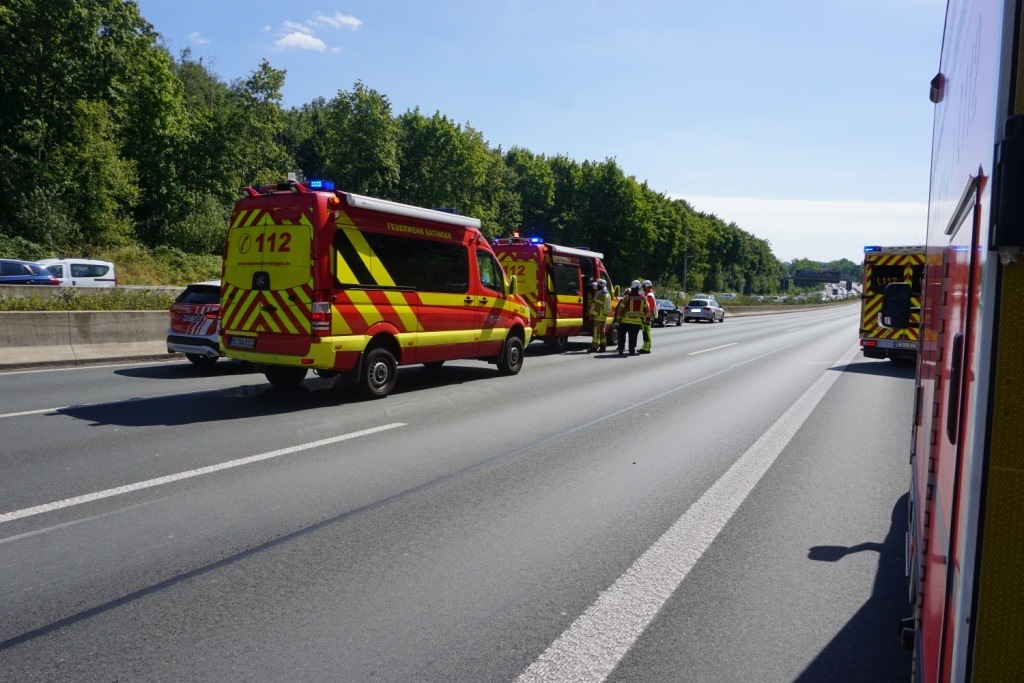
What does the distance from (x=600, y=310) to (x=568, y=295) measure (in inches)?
41.8

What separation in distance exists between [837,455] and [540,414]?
Answer: 3532 mm

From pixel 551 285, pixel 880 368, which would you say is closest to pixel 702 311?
pixel 880 368

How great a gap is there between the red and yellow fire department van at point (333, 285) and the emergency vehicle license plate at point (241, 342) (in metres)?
0.01

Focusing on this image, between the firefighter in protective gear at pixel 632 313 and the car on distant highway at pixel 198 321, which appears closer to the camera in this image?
the car on distant highway at pixel 198 321

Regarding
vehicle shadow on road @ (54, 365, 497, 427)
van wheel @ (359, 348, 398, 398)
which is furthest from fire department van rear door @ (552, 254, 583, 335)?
van wheel @ (359, 348, 398, 398)

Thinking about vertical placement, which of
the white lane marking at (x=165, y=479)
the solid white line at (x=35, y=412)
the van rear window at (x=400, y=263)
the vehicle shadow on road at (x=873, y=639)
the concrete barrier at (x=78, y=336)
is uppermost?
the van rear window at (x=400, y=263)

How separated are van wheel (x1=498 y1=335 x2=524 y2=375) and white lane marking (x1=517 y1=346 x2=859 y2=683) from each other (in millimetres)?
7064

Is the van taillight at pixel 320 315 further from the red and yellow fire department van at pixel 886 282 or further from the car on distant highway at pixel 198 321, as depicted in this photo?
Result: the red and yellow fire department van at pixel 886 282

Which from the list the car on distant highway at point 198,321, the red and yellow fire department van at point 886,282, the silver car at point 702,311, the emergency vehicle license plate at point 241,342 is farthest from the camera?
the silver car at point 702,311

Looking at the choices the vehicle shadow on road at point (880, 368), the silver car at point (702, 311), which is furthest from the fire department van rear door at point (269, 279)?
the silver car at point (702, 311)

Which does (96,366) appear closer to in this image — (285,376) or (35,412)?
(285,376)

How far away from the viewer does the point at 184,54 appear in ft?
278

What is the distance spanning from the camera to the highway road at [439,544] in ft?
10.6

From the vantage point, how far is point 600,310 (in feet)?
65.0
